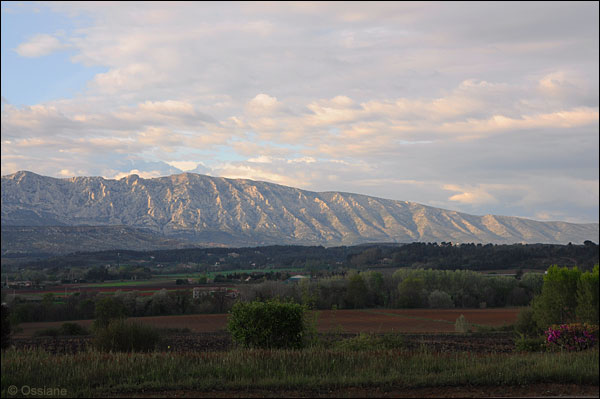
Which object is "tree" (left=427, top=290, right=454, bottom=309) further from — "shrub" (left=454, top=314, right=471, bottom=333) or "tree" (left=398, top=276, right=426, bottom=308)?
"shrub" (left=454, top=314, right=471, bottom=333)

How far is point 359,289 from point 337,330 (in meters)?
65.9

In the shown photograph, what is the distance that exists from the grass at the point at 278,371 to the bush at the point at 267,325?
5770mm

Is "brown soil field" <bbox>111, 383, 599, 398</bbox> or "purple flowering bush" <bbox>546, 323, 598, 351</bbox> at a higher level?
"brown soil field" <bbox>111, 383, 599, 398</bbox>

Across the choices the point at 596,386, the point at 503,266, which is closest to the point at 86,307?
the point at 596,386

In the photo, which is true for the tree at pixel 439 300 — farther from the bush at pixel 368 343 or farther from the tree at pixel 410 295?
the bush at pixel 368 343

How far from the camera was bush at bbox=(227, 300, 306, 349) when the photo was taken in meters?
20.2

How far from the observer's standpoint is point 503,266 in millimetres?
122188

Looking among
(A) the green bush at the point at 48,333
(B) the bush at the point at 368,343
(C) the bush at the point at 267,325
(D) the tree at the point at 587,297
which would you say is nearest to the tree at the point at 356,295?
(A) the green bush at the point at 48,333

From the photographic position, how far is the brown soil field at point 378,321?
6420cm

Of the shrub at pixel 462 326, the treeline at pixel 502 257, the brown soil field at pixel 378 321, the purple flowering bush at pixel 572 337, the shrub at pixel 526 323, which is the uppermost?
the purple flowering bush at pixel 572 337

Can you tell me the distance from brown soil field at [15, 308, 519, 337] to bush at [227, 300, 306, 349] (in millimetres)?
39264

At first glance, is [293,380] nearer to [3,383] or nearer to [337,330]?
[3,383]

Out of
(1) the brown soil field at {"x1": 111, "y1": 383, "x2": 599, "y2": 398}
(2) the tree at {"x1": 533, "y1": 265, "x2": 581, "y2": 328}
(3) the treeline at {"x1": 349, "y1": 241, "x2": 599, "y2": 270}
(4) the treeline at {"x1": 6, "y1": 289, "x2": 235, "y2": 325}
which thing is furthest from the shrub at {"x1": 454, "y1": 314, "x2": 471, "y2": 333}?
(1) the brown soil field at {"x1": 111, "y1": 383, "x2": 599, "y2": 398}

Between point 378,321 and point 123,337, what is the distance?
52.5 meters
